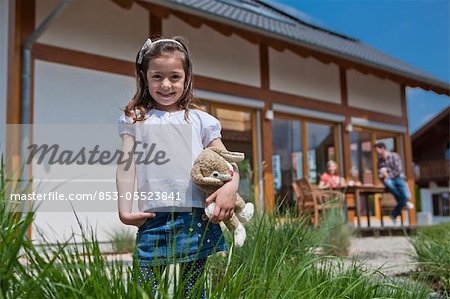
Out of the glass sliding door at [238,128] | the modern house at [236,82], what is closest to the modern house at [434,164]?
the modern house at [236,82]

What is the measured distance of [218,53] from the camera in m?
8.17

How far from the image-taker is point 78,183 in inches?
216

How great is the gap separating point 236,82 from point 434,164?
2307cm

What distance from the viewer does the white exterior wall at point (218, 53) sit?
7.69m

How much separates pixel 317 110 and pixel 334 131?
92cm

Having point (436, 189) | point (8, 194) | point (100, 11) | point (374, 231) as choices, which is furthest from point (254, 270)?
point (436, 189)

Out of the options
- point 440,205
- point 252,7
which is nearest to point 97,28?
point 252,7

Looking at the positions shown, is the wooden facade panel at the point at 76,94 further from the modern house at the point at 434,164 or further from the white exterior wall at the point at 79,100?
the modern house at the point at 434,164

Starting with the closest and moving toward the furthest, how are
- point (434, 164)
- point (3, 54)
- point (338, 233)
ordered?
point (338, 233)
point (3, 54)
point (434, 164)

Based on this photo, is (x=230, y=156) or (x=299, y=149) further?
(x=299, y=149)

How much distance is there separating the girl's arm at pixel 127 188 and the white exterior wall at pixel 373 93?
938cm

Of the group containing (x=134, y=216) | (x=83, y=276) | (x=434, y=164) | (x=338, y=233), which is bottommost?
(x=338, y=233)

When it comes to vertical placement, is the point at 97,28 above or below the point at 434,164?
above

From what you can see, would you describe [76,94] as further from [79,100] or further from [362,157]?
[362,157]
